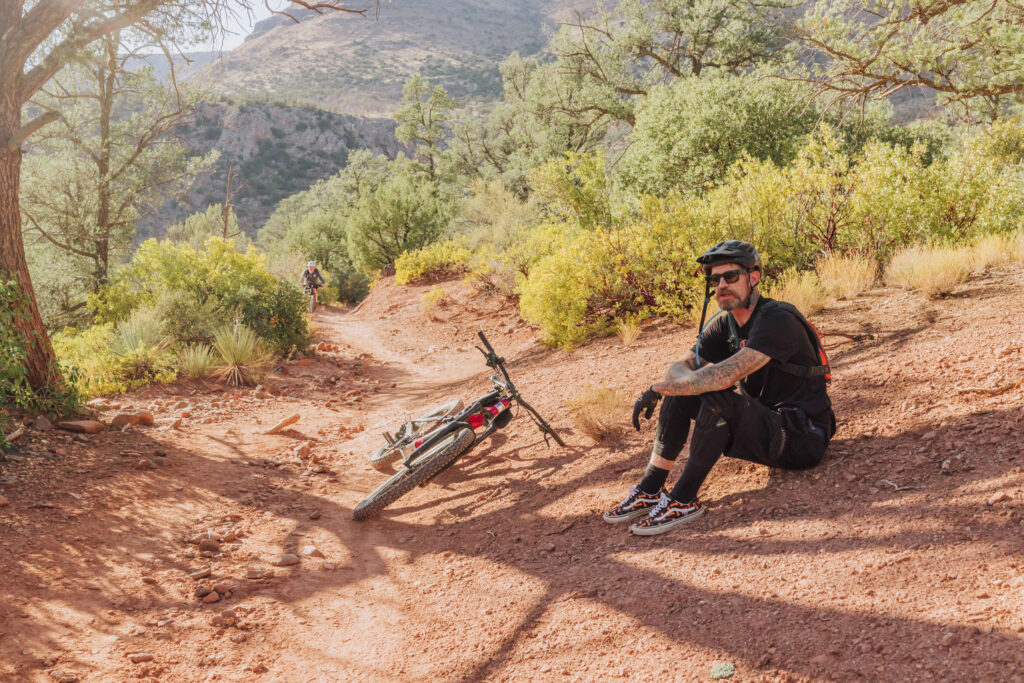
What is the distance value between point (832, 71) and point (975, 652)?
35.2ft

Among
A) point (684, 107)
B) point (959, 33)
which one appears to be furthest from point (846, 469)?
point (684, 107)

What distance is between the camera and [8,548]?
359 centimetres

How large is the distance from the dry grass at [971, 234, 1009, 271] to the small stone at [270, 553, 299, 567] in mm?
7397

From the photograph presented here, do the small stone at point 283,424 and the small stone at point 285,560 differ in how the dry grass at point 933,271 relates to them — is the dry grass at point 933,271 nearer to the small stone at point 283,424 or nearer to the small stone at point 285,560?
the small stone at point 285,560

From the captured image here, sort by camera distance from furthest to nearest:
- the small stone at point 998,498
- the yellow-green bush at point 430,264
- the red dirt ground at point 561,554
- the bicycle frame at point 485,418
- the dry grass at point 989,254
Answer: the yellow-green bush at point 430,264 < the dry grass at point 989,254 < the bicycle frame at point 485,418 < the small stone at point 998,498 < the red dirt ground at point 561,554

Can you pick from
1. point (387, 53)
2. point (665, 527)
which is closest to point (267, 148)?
point (387, 53)

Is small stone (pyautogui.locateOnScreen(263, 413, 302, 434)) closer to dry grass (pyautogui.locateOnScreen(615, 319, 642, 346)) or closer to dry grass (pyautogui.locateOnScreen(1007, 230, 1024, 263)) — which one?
dry grass (pyautogui.locateOnScreen(615, 319, 642, 346))

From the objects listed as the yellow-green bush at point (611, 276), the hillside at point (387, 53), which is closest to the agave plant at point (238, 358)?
the yellow-green bush at point (611, 276)

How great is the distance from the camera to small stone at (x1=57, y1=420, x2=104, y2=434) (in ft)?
18.1

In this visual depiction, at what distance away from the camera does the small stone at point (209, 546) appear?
4.04 m

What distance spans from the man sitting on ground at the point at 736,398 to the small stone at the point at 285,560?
2.17 m

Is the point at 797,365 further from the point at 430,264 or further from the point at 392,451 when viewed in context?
the point at 430,264

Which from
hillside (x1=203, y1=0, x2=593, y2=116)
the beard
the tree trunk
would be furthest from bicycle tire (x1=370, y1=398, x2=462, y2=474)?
hillside (x1=203, y1=0, x2=593, y2=116)

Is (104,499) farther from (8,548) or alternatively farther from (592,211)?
(592,211)
